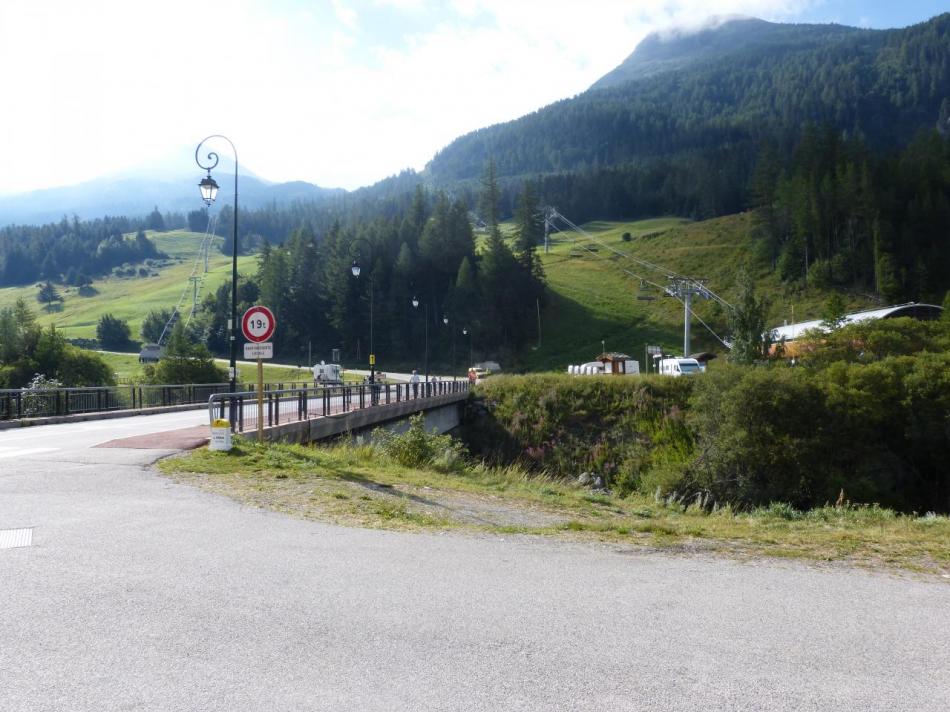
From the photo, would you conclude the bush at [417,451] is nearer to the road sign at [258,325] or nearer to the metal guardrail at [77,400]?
the road sign at [258,325]

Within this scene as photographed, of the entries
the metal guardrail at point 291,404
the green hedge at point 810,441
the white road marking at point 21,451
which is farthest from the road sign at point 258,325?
the green hedge at point 810,441

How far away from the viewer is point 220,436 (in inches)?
538

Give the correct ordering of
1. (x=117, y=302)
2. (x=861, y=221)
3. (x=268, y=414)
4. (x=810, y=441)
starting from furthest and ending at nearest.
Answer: (x=117, y=302) → (x=861, y=221) → (x=810, y=441) → (x=268, y=414)

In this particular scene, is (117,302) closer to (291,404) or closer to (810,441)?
(291,404)

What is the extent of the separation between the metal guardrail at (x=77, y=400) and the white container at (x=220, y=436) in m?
12.0

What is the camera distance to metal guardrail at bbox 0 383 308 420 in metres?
22.8

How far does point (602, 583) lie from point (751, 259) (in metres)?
103

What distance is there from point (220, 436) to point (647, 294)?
62690 mm

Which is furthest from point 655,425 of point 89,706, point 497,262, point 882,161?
point 882,161

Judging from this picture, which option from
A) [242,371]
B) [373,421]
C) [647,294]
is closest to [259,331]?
[373,421]

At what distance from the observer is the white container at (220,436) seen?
1360 centimetres

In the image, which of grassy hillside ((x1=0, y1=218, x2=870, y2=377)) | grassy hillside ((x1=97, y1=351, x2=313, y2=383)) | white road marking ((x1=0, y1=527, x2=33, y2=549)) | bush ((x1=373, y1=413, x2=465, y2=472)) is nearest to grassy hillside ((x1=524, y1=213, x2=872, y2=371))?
grassy hillside ((x1=0, y1=218, x2=870, y2=377))

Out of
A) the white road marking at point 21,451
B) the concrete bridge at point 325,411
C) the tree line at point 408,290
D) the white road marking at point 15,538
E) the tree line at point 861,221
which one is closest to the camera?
the white road marking at point 15,538

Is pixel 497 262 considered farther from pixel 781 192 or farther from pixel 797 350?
pixel 797 350
